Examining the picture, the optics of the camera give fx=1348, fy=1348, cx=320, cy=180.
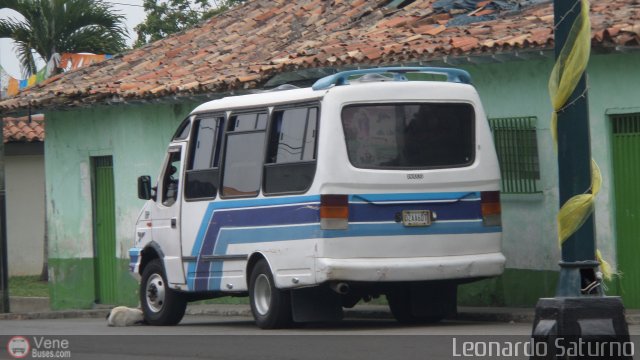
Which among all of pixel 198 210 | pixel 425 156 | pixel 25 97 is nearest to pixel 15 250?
pixel 25 97

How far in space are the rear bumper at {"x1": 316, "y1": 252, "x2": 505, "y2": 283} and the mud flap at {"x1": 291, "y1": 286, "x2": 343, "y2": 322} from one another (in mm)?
669

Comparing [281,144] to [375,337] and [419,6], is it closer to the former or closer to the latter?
[375,337]

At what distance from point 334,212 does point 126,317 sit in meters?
4.29

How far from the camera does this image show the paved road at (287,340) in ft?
36.8

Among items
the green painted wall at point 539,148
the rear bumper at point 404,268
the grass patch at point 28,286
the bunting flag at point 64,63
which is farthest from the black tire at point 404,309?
the bunting flag at point 64,63

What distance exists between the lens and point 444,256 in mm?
13727

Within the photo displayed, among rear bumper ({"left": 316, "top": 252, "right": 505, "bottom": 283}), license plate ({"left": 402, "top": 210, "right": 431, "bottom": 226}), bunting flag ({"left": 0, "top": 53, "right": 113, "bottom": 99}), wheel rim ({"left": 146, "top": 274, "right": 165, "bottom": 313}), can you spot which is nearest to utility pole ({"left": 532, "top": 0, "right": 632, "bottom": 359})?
rear bumper ({"left": 316, "top": 252, "right": 505, "bottom": 283})

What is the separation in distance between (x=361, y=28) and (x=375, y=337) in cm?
849

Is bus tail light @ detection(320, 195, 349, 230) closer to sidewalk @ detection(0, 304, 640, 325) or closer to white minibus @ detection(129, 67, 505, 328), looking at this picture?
white minibus @ detection(129, 67, 505, 328)

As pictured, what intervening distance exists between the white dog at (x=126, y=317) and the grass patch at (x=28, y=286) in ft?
34.0

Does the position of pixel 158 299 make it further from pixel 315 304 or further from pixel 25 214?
pixel 25 214

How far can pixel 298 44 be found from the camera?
822 inches

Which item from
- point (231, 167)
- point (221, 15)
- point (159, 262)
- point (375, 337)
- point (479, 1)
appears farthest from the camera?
point (221, 15)

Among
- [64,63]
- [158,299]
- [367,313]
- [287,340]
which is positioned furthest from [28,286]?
[287,340]
